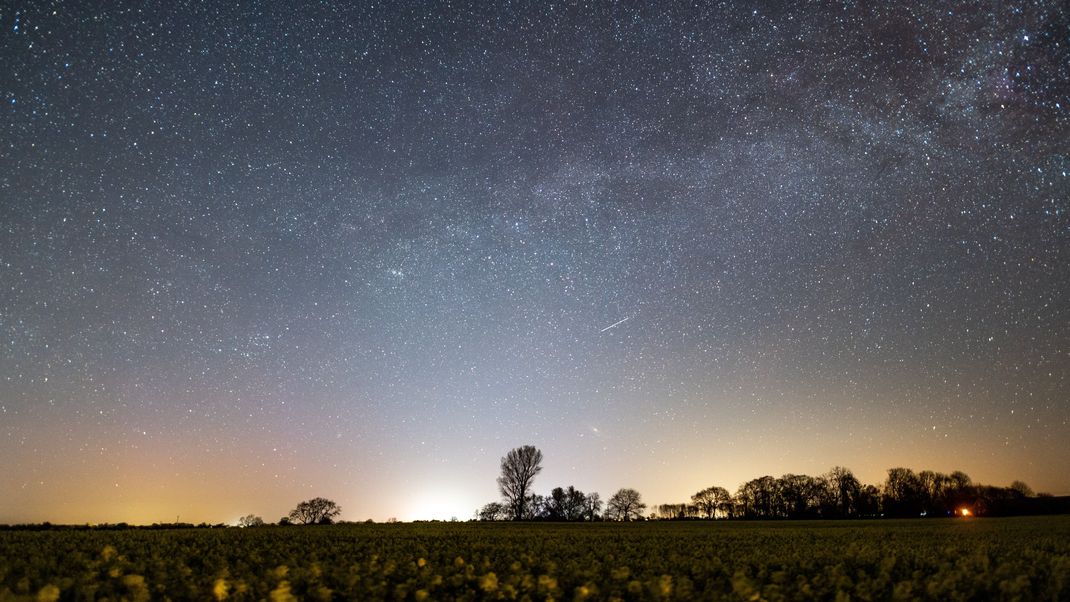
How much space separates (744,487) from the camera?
423 feet

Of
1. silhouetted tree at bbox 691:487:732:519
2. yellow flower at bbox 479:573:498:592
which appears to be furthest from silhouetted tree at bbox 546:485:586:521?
yellow flower at bbox 479:573:498:592

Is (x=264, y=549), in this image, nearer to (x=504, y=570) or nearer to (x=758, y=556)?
(x=504, y=570)

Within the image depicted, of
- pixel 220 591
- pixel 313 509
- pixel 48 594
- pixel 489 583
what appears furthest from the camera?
pixel 313 509

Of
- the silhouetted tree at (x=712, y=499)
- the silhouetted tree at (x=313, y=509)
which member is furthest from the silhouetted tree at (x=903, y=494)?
the silhouetted tree at (x=313, y=509)

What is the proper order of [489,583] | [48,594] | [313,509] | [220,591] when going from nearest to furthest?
[48,594] → [220,591] → [489,583] → [313,509]

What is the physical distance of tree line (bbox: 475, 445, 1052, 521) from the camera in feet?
334

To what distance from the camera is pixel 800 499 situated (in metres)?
121

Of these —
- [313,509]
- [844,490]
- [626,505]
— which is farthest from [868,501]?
[313,509]

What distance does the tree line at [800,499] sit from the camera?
101938 mm

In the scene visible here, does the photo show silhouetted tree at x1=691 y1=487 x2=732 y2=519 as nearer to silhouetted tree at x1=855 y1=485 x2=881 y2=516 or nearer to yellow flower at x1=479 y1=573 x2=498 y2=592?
silhouetted tree at x1=855 y1=485 x2=881 y2=516

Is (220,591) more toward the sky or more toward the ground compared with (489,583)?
more toward the sky

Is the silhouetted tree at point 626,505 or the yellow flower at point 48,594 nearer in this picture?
the yellow flower at point 48,594

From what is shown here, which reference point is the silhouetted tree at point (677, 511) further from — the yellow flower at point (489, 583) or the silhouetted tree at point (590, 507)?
the yellow flower at point (489, 583)

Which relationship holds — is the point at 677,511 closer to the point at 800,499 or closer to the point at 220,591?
the point at 800,499
